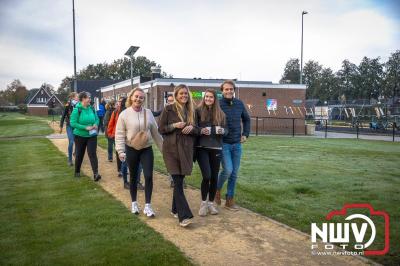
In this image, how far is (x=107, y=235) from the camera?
4953 mm

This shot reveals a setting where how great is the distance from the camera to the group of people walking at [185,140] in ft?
18.0

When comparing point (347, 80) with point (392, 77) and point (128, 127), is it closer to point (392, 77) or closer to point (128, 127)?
point (392, 77)

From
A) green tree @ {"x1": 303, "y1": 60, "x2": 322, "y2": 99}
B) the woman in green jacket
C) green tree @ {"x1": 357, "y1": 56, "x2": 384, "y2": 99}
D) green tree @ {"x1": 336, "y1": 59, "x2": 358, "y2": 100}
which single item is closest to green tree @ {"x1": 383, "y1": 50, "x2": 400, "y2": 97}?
green tree @ {"x1": 357, "y1": 56, "x2": 384, "y2": 99}

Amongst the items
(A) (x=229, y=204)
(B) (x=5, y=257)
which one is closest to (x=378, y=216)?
(A) (x=229, y=204)

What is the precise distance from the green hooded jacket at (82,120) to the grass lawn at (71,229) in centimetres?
109

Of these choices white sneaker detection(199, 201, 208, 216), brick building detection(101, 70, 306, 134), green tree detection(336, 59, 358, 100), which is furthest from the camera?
green tree detection(336, 59, 358, 100)

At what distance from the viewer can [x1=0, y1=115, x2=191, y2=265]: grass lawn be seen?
427 centimetres

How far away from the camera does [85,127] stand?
8.62 m

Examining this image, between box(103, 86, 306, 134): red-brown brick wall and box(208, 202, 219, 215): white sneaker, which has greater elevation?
box(103, 86, 306, 134): red-brown brick wall

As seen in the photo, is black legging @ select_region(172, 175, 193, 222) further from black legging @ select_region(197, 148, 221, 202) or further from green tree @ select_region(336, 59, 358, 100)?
green tree @ select_region(336, 59, 358, 100)

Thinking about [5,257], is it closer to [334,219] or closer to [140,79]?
[334,219]

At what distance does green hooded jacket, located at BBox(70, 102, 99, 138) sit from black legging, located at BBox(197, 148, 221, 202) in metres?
3.81

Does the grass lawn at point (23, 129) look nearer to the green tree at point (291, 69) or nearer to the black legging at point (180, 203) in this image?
the black legging at point (180, 203)

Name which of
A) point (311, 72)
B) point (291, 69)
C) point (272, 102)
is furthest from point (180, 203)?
point (291, 69)
